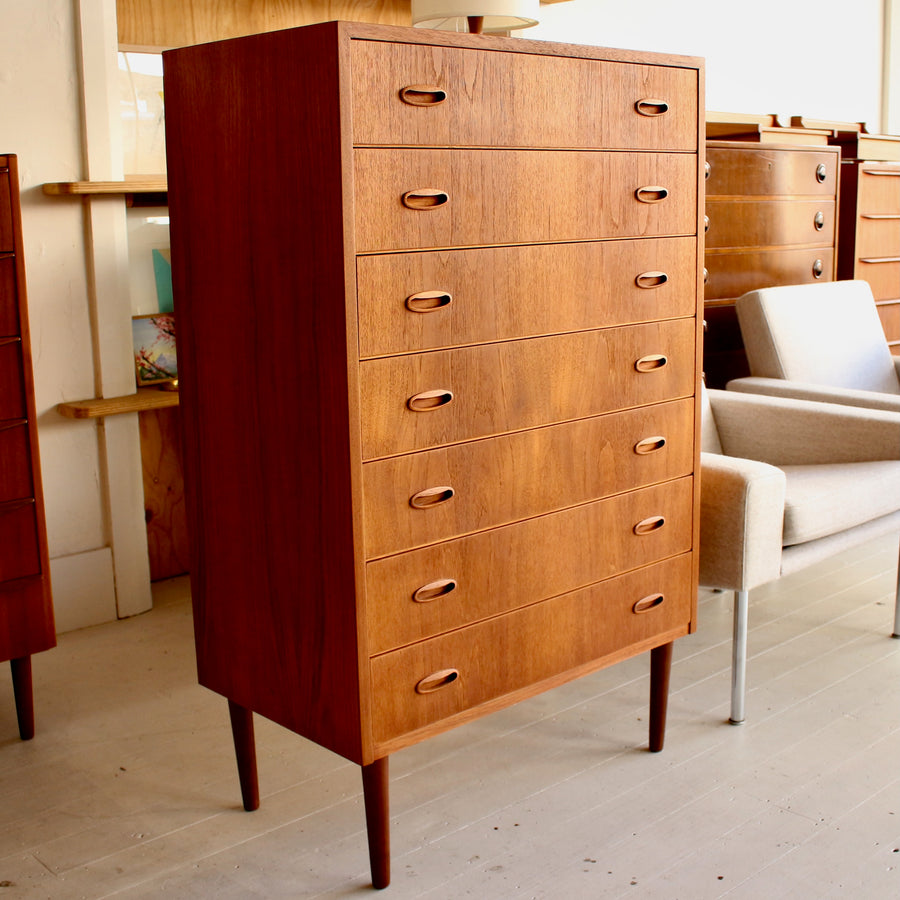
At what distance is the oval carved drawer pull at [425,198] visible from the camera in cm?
158

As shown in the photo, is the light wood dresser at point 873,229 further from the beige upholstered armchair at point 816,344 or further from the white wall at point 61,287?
the white wall at point 61,287

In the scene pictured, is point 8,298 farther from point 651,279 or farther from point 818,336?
point 818,336

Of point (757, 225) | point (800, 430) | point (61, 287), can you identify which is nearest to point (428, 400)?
point (800, 430)

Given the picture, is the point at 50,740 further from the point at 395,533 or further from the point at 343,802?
the point at 395,533

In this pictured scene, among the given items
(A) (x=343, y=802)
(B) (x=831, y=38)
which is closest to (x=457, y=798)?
(A) (x=343, y=802)

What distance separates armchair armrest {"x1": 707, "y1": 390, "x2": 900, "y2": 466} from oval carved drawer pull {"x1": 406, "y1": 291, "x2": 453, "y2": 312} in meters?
1.36

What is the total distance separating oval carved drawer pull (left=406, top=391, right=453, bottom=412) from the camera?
5.39 feet

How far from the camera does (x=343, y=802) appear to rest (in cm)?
204

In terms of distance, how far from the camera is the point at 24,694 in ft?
7.45

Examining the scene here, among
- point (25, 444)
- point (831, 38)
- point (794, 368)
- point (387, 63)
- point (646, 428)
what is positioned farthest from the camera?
point (831, 38)

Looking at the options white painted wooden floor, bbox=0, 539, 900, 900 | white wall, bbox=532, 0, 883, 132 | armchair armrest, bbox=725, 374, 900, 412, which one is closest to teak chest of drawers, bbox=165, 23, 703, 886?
white painted wooden floor, bbox=0, 539, 900, 900

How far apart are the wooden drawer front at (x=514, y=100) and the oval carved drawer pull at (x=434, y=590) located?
25.8 inches

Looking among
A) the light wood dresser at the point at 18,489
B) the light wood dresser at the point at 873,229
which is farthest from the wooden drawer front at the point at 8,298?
the light wood dresser at the point at 873,229

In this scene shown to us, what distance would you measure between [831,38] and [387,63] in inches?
178
